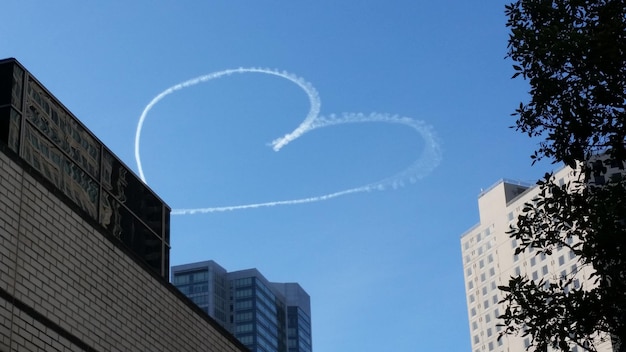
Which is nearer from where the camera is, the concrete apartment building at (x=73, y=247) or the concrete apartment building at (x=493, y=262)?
the concrete apartment building at (x=73, y=247)

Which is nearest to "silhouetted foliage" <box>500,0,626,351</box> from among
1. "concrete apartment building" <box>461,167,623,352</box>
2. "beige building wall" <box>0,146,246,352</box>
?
"beige building wall" <box>0,146,246,352</box>

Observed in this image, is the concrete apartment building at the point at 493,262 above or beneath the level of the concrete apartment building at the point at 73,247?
above

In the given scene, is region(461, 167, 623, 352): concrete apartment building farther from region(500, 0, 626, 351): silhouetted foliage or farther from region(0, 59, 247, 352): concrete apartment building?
region(500, 0, 626, 351): silhouetted foliage

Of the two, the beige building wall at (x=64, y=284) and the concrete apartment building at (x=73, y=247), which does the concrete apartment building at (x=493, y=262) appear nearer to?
the concrete apartment building at (x=73, y=247)

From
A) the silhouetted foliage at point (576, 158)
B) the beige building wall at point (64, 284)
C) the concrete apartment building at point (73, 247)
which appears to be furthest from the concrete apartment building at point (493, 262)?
the silhouetted foliage at point (576, 158)

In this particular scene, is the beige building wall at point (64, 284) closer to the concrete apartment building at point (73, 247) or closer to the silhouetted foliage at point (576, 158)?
the concrete apartment building at point (73, 247)

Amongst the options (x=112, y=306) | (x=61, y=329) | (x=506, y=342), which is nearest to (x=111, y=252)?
(x=112, y=306)
